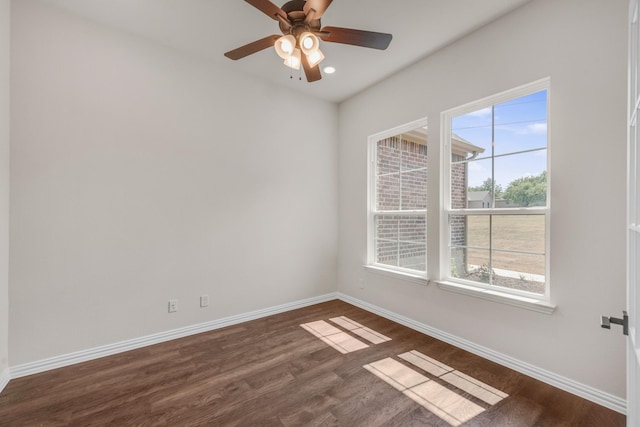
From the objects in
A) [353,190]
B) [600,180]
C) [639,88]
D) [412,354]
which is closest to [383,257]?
[353,190]

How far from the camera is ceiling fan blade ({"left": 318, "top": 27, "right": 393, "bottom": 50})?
70.0 inches

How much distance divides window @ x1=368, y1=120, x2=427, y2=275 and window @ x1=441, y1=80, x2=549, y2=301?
1.06 ft

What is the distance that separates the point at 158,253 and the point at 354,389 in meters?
2.17

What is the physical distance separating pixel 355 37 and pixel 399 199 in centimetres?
198

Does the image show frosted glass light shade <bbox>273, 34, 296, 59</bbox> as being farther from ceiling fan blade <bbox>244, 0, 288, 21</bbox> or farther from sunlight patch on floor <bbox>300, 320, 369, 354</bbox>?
sunlight patch on floor <bbox>300, 320, 369, 354</bbox>

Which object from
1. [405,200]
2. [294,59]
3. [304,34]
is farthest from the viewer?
[405,200]

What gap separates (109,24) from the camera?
244 centimetres

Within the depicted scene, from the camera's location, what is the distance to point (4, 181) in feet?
6.72

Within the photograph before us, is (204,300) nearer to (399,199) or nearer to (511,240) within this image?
(399,199)

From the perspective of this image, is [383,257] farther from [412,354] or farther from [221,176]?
[221,176]

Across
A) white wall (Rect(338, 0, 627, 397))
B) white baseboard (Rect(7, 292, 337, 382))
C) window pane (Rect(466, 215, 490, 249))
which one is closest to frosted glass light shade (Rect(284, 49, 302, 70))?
white wall (Rect(338, 0, 627, 397))

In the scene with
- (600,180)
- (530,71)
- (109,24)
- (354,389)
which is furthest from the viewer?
(109,24)

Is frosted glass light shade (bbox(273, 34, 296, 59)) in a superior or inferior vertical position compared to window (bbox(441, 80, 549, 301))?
superior

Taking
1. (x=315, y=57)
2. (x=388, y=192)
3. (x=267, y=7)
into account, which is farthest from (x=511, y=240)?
(x=267, y=7)
